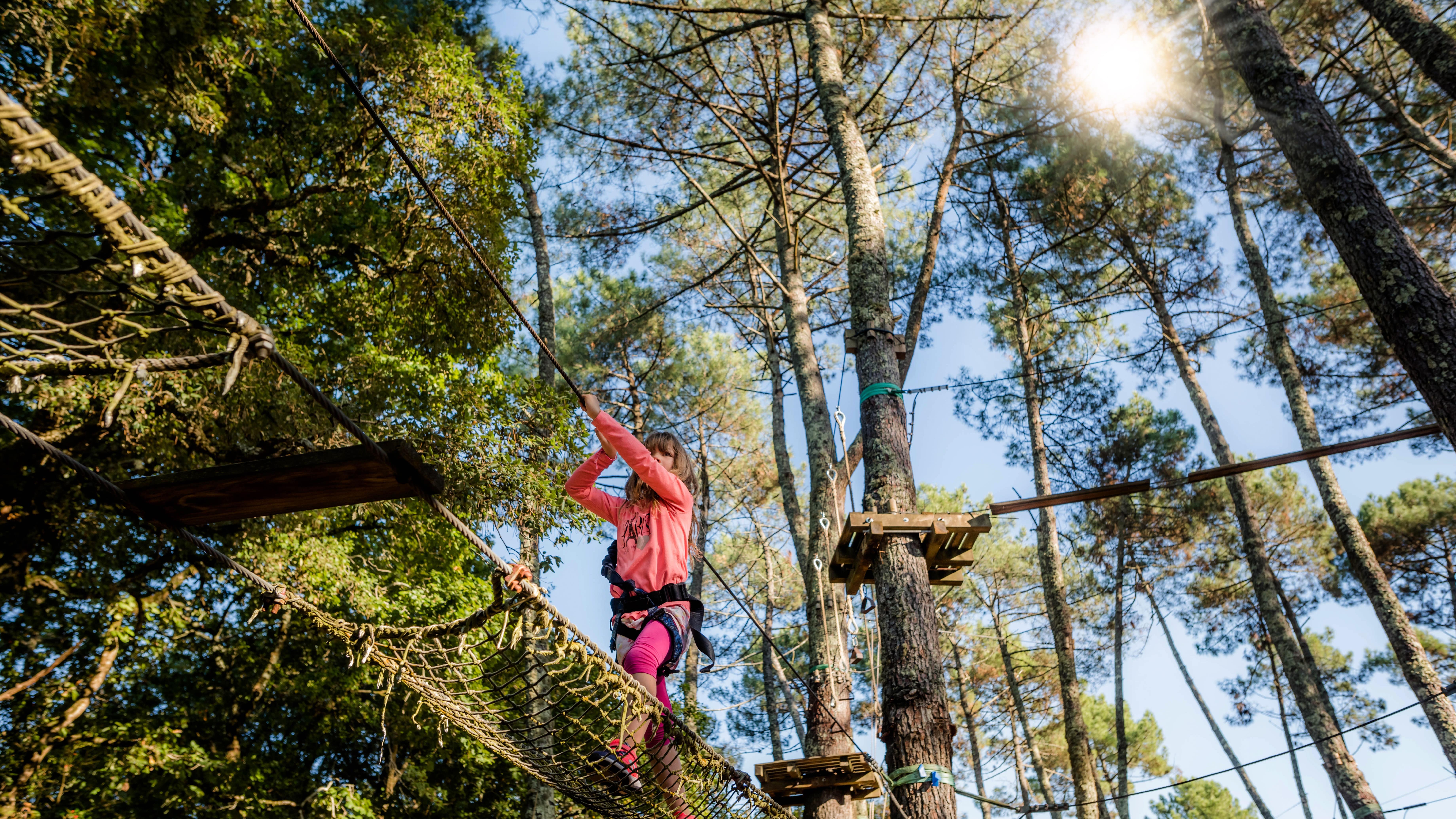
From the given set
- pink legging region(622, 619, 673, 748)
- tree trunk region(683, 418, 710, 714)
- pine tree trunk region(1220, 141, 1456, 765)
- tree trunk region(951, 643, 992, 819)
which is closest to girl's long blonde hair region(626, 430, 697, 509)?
pink legging region(622, 619, 673, 748)

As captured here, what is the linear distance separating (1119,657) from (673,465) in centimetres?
917

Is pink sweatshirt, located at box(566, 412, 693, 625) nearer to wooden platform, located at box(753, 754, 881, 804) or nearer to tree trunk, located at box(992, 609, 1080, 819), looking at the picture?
wooden platform, located at box(753, 754, 881, 804)

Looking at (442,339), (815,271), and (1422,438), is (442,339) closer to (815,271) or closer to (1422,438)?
(815,271)

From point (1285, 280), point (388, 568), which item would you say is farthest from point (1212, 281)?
point (388, 568)

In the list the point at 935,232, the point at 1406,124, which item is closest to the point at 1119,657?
the point at 1406,124

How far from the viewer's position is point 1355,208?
3000mm

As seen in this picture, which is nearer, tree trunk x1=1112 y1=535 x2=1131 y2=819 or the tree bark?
tree trunk x1=1112 y1=535 x2=1131 y2=819

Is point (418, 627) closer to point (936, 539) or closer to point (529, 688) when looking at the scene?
point (529, 688)

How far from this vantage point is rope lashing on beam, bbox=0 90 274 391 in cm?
96

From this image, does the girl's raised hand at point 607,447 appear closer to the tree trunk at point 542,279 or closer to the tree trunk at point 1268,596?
the tree trunk at point 542,279

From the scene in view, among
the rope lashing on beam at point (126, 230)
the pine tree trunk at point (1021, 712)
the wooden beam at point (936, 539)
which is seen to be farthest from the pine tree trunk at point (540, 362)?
the pine tree trunk at point (1021, 712)

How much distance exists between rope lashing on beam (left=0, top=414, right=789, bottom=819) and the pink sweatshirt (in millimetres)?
326

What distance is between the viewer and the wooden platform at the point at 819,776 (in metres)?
2.68

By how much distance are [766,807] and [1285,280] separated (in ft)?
27.6
